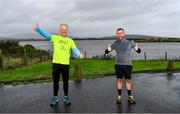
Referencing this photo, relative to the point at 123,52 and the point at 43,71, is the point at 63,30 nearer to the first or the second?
the point at 123,52

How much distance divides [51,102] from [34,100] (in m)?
0.90

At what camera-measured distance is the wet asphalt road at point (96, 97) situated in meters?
8.47

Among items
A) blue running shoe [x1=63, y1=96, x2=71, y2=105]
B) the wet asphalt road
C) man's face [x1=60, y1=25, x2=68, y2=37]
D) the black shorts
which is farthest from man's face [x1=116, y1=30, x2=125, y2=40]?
blue running shoe [x1=63, y1=96, x2=71, y2=105]

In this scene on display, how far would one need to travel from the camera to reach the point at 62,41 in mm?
8883

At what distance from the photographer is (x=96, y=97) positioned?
998 centimetres

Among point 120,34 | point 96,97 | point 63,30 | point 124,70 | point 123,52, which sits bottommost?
point 96,97

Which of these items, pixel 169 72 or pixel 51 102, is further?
pixel 169 72

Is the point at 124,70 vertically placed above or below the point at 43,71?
above

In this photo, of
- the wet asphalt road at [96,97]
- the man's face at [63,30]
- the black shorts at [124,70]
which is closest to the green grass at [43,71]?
the wet asphalt road at [96,97]

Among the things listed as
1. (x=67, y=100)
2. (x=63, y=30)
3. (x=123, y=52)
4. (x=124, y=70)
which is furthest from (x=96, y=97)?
(x=63, y=30)

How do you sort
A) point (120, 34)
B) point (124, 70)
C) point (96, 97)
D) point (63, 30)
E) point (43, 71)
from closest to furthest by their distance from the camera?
point (63, 30) < point (120, 34) < point (124, 70) < point (96, 97) < point (43, 71)

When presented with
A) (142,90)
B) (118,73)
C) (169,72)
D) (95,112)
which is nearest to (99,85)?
(142,90)

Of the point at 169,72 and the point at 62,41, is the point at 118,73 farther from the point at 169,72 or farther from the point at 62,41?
the point at 169,72

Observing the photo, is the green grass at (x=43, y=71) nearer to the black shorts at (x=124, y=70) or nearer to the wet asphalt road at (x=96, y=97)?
the wet asphalt road at (x=96, y=97)
